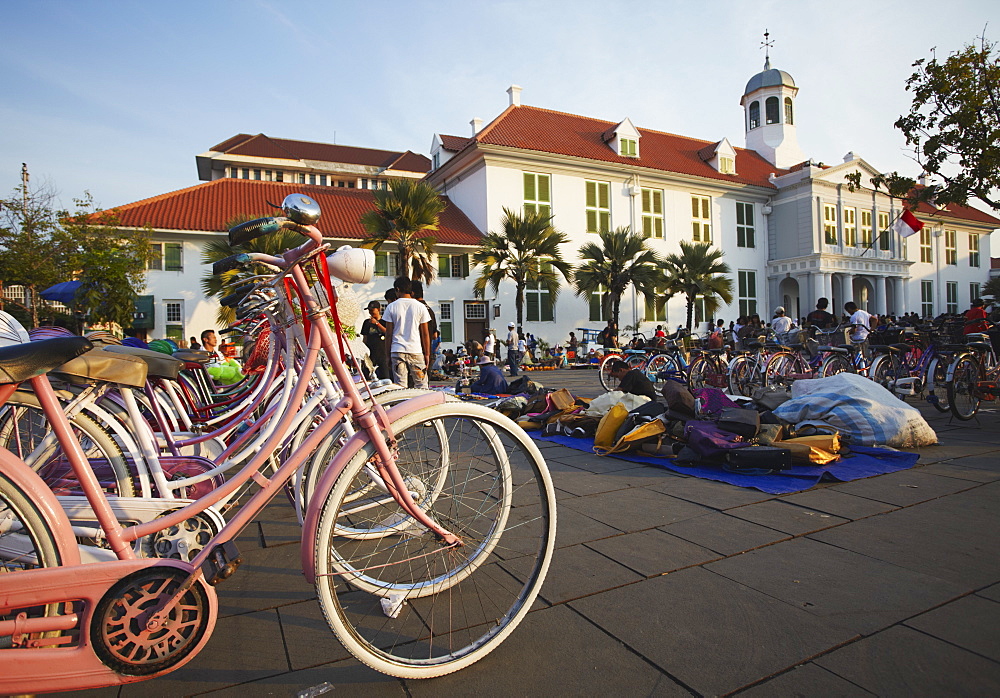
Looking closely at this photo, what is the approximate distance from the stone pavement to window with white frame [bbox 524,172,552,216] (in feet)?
83.0

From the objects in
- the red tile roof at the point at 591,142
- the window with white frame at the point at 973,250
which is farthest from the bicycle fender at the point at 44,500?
the window with white frame at the point at 973,250

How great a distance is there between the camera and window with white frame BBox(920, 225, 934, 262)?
40934 millimetres

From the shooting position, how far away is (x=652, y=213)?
101ft

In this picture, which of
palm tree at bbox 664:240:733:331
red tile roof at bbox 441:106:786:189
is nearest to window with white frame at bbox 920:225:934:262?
red tile roof at bbox 441:106:786:189

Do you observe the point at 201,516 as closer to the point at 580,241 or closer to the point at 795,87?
the point at 580,241

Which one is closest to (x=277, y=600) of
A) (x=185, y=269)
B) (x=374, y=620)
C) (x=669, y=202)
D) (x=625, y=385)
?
(x=374, y=620)

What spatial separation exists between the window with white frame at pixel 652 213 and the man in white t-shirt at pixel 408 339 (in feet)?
84.0

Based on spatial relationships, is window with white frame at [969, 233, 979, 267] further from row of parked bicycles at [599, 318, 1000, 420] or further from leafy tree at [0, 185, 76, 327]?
leafy tree at [0, 185, 76, 327]

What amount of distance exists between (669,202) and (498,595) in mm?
31872

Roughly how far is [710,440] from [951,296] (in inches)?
1956

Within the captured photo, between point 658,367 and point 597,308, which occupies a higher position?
point 597,308

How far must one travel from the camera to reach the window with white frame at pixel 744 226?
3381cm

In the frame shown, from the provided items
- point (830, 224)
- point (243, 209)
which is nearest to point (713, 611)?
point (243, 209)

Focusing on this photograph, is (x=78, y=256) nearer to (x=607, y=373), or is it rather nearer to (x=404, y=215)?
(x=404, y=215)
